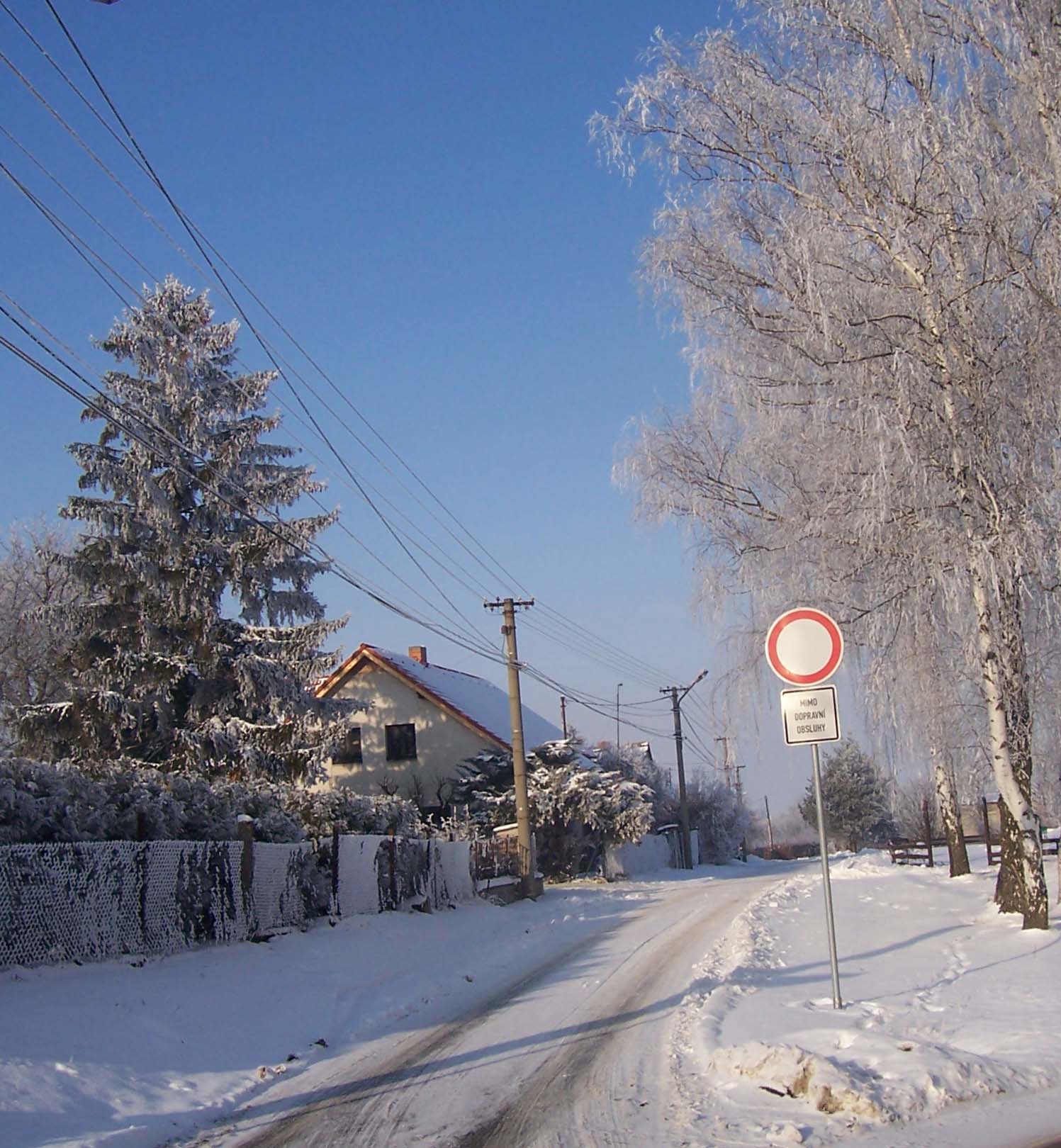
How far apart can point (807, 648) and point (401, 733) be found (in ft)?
104

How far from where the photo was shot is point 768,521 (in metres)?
A: 13.9

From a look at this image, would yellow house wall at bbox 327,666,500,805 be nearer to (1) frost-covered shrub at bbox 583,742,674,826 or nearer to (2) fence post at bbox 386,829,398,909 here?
(1) frost-covered shrub at bbox 583,742,674,826

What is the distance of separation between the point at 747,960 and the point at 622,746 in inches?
1204

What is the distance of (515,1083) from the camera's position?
7.32 metres

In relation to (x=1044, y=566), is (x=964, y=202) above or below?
above

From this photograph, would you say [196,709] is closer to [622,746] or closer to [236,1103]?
[236,1103]

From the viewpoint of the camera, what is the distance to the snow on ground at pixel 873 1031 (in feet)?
19.3

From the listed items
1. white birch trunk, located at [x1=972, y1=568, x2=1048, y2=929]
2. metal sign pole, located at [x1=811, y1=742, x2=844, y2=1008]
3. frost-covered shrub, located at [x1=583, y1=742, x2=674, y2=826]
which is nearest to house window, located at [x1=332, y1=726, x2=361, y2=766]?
frost-covered shrub, located at [x1=583, y1=742, x2=674, y2=826]

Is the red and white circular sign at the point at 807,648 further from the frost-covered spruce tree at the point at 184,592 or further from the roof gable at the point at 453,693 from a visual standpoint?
the roof gable at the point at 453,693

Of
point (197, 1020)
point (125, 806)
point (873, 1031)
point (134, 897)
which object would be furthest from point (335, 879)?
point (873, 1031)

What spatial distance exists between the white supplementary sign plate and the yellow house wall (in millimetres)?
29423

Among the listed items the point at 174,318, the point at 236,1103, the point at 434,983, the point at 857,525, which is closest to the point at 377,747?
the point at 174,318

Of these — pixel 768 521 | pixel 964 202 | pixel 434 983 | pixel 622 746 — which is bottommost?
pixel 434 983

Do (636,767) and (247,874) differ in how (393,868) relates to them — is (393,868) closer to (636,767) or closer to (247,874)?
(247,874)
